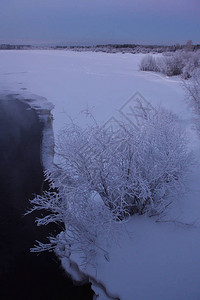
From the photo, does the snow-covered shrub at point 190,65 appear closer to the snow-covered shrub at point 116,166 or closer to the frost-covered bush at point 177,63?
the frost-covered bush at point 177,63

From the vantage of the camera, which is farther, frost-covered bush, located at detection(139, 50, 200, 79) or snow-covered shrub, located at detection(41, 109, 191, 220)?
frost-covered bush, located at detection(139, 50, 200, 79)

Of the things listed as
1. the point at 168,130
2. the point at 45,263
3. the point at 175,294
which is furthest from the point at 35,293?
the point at 168,130

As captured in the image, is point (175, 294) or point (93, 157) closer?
point (175, 294)

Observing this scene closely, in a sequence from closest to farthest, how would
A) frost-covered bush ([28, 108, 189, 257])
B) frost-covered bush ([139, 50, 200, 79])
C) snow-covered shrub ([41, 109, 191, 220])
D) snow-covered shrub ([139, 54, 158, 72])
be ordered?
1. frost-covered bush ([28, 108, 189, 257])
2. snow-covered shrub ([41, 109, 191, 220])
3. frost-covered bush ([139, 50, 200, 79])
4. snow-covered shrub ([139, 54, 158, 72])

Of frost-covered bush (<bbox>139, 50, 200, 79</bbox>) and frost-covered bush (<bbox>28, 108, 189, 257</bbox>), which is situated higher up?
frost-covered bush (<bbox>139, 50, 200, 79</bbox>)

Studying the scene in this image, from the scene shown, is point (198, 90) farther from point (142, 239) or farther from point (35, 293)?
point (35, 293)

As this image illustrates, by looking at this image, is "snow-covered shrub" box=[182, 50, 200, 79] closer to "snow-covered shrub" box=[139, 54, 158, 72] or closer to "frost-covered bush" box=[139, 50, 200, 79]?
"frost-covered bush" box=[139, 50, 200, 79]

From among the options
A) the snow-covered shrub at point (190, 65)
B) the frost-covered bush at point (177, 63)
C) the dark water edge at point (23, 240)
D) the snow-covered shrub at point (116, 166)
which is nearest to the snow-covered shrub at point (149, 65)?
the frost-covered bush at point (177, 63)

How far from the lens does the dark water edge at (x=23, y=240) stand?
11.4ft

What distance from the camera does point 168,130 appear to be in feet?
14.1

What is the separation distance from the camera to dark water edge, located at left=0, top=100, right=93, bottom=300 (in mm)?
3474

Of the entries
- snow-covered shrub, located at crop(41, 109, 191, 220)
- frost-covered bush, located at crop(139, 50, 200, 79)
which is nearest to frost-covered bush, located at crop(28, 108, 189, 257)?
snow-covered shrub, located at crop(41, 109, 191, 220)

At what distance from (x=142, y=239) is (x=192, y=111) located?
618cm

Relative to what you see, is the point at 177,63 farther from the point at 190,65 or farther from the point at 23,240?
the point at 23,240
